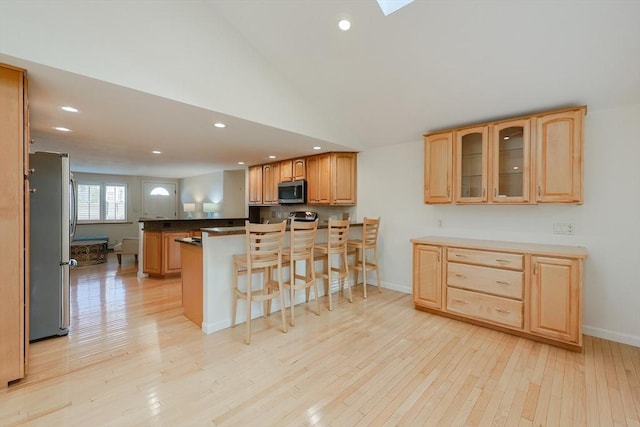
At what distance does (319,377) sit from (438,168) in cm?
277

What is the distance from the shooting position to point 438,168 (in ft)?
11.8

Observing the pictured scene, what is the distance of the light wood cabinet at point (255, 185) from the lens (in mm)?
6258

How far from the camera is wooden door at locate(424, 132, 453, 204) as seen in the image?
137 inches

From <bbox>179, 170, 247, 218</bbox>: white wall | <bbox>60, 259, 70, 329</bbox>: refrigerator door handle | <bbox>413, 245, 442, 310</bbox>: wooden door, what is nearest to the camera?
<bbox>60, 259, 70, 329</bbox>: refrigerator door handle

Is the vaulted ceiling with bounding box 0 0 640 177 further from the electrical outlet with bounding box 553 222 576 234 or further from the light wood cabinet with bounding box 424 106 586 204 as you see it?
the electrical outlet with bounding box 553 222 576 234

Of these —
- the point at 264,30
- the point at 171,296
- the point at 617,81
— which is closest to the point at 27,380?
the point at 171,296

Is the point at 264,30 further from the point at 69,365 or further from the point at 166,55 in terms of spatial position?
the point at 69,365

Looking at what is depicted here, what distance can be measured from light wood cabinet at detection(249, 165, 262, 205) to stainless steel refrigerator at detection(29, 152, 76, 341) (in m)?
3.62

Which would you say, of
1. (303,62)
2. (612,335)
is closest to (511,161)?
(612,335)

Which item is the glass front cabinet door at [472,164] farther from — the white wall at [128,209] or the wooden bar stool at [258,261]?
the white wall at [128,209]

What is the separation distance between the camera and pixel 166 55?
2404mm

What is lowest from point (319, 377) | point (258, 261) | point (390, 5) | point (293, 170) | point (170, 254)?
point (319, 377)

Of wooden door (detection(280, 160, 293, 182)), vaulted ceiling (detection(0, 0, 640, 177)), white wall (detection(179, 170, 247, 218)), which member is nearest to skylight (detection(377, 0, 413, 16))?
vaulted ceiling (detection(0, 0, 640, 177))

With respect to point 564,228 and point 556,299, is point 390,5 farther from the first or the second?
point 556,299
